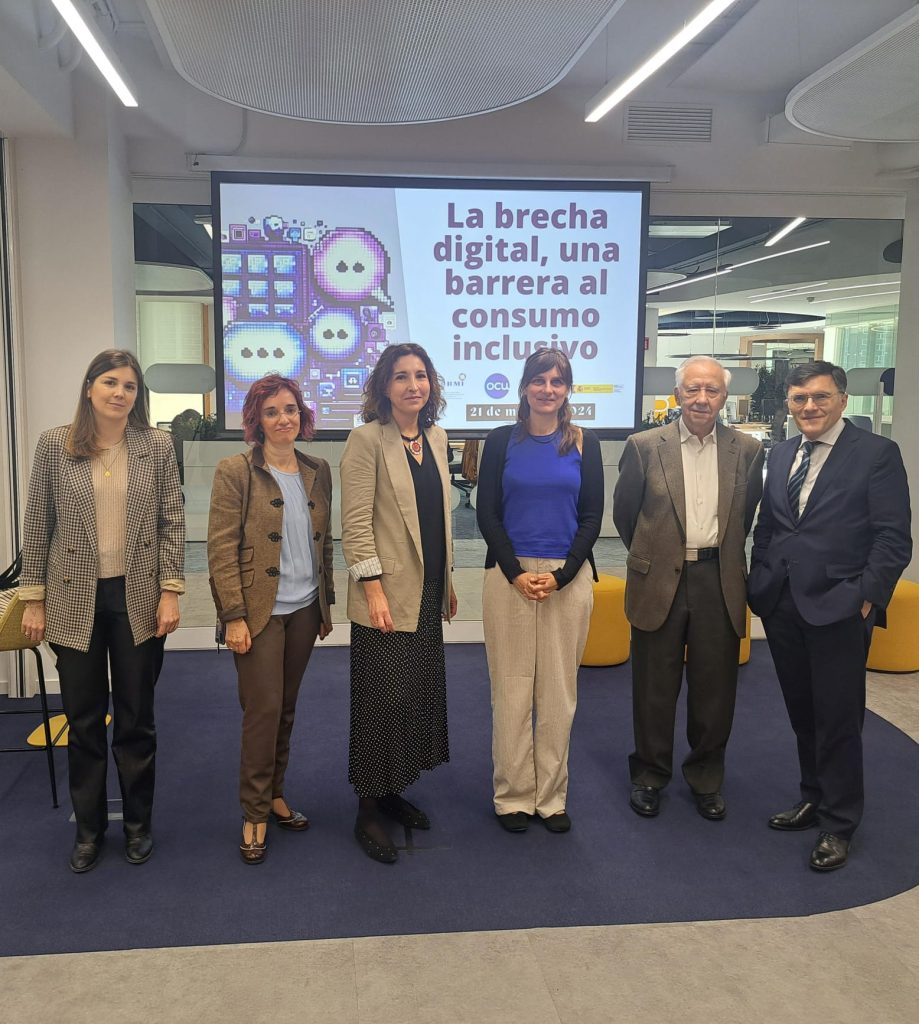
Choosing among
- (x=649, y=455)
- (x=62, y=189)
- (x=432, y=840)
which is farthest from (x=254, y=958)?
(x=62, y=189)

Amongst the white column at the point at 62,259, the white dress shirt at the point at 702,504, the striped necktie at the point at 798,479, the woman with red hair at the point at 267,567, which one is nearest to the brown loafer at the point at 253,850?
the woman with red hair at the point at 267,567

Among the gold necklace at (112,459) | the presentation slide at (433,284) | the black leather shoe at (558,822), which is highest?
the presentation slide at (433,284)

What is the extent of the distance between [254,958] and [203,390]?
3.50 m

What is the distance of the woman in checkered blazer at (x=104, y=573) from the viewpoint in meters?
2.64

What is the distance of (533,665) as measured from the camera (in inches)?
117

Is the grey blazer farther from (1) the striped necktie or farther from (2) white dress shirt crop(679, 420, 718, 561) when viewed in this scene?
(1) the striped necktie

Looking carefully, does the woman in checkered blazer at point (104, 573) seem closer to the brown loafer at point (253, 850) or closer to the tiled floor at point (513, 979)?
the brown loafer at point (253, 850)

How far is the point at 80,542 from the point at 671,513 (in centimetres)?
203

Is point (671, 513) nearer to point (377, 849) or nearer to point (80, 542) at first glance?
point (377, 849)

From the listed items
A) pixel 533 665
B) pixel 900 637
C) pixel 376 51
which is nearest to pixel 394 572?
pixel 533 665

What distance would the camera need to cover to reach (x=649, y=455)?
3.14 metres

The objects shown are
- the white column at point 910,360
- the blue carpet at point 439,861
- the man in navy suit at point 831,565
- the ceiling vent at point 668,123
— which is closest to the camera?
the blue carpet at point 439,861

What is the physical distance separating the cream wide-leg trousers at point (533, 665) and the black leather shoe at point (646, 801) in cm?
37

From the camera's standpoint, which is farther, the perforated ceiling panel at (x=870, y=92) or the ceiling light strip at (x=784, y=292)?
the ceiling light strip at (x=784, y=292)
